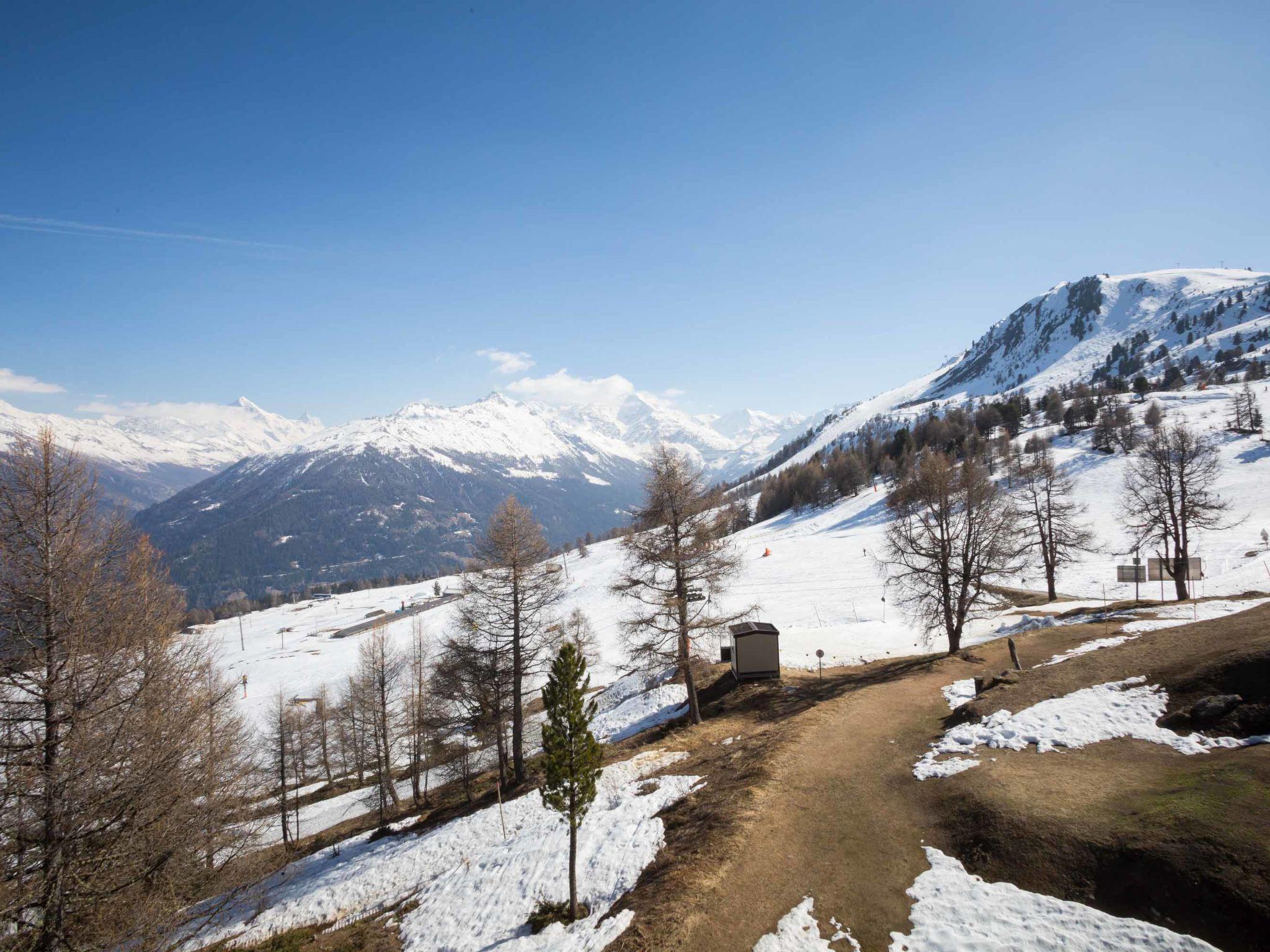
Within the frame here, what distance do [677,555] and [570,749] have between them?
Answer: 946cm

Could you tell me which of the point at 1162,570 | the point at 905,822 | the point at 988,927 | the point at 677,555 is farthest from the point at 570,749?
the point at 1162,570

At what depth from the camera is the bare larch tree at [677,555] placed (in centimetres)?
2078

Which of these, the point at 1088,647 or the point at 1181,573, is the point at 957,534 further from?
the point at 1181,573

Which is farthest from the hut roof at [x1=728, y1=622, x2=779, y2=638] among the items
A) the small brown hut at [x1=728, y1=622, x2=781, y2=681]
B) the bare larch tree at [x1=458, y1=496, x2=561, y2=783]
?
the bare larch tree at [x1=458, y1=496, x2=561, y2=783]

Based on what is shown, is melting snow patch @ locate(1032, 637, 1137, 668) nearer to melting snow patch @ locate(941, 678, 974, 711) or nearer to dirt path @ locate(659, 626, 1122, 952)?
melting snow patch @ locate(941, 678, 974, 711)

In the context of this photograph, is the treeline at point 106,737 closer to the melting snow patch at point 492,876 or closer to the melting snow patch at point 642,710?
the melting snow patch at point 492,876

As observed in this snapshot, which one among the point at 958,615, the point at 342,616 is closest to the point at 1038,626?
the point at 958,615

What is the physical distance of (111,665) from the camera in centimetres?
1069

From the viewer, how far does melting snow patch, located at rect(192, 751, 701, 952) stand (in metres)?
13.0

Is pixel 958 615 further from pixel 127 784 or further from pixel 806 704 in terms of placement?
pixel 127 784

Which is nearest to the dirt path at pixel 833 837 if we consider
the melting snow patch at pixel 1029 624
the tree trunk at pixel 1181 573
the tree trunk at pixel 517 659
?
the tree trunk at pixel 517 659

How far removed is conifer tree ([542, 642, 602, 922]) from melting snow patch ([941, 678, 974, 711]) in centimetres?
1469

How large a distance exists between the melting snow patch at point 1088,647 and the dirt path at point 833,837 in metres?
5.88

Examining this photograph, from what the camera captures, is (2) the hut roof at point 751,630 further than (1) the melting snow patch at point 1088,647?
Yes
